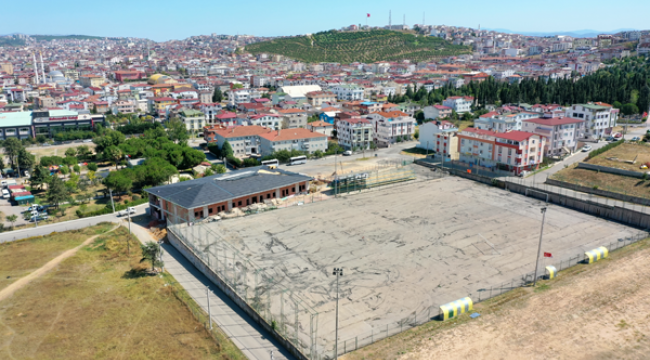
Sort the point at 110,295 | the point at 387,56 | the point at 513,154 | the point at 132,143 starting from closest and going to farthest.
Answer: the point at 110,295, the point at 513,154, the point at 132,143, the point at 387,56

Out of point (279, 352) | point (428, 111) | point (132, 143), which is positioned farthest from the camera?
A: point (428, 111)

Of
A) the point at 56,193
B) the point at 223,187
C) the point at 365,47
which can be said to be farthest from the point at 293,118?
the point at 365,47

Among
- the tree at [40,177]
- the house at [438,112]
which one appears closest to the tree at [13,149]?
the tree at [40,177]

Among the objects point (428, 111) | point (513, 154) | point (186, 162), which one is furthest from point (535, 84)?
point (186, 162)

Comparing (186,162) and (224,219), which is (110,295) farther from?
(186,162)

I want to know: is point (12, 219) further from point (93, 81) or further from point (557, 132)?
point (93, 81)

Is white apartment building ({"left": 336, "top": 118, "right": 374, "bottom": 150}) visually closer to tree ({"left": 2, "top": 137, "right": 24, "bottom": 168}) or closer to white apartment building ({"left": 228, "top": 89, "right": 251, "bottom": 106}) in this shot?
tree ({"left": 2, "top": 137, "right": 24, "bottom": 168})
